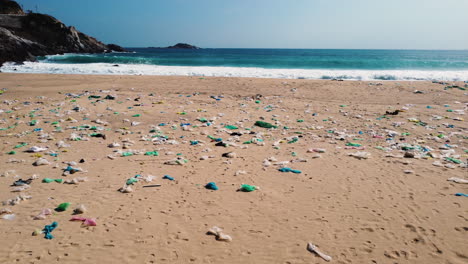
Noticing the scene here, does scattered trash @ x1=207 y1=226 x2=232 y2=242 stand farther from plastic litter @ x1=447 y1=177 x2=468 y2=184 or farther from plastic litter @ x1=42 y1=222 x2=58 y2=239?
plastic litter @ x1=447 y1=177 x2=468 y2=184

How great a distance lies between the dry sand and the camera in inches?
98.0

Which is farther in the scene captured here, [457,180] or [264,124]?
[264,124]

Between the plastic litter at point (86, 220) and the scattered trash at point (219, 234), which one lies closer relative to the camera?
the scattered trash at point (219, 234)

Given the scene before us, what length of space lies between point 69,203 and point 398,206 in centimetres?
381

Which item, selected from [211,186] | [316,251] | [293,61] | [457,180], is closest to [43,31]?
[293,61]

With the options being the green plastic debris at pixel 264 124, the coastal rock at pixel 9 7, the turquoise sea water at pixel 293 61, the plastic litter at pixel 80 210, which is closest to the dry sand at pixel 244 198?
the plastic litter at pixel 80 210

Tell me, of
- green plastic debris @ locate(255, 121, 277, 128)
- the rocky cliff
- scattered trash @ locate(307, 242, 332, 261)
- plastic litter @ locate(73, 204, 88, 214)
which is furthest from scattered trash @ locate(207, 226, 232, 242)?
the rocky cliff

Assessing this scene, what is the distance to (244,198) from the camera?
3379 millimetres

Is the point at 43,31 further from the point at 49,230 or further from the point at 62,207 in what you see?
the point at 49,230

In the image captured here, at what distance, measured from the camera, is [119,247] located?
2.47 m

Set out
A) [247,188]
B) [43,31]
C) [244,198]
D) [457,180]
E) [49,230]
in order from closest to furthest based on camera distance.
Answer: [49,230], [244,198], [247,188], [457,180], [43,31]

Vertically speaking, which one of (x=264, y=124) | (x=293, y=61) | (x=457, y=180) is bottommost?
(x=457, y=180)

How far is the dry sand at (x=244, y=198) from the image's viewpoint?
8.16 ft

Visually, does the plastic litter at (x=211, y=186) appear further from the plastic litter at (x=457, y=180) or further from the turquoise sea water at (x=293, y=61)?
the turquoise sea water at (x=293, y=61)
